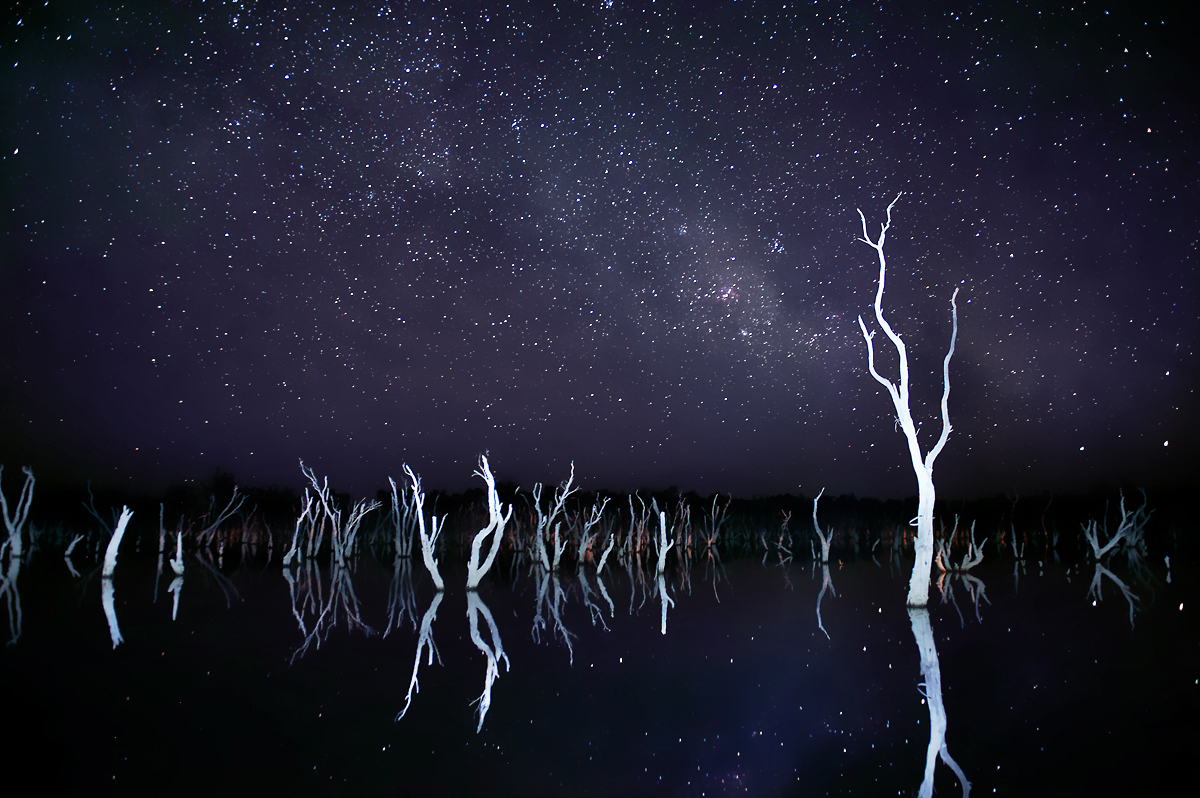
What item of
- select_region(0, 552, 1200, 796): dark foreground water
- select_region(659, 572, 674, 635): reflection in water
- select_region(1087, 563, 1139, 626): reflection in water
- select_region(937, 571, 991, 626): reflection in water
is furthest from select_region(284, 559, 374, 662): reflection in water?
select_region(1087, 563, 1139, 626): reflection in water

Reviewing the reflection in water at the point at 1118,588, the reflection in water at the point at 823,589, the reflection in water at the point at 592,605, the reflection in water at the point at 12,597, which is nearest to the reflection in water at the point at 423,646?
the reflection in water at the point at 592,605

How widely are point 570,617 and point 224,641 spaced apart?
5.04 meters

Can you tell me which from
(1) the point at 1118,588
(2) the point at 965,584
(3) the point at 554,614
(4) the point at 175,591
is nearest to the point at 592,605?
(3) the point at 554,614

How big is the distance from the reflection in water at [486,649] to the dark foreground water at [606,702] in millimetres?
47

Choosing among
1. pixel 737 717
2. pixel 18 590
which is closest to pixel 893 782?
pixel 737 717

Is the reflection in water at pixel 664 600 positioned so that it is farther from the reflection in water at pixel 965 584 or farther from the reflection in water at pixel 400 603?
the reflection in water at pixel 965 584

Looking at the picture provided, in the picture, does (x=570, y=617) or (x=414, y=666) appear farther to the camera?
(x=570, y=617)

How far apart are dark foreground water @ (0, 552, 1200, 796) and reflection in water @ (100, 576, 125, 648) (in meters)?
0.15

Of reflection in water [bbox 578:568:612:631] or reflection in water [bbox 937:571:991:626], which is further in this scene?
reflection in water [bbox 937:571:991:626]

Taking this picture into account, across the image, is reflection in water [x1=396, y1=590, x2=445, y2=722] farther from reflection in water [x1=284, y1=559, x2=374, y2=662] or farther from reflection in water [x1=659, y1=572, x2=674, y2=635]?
reflection in water [x1=659, y1=572, x2=674, y2=635]

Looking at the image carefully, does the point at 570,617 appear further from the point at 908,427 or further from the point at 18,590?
the point at 18,590

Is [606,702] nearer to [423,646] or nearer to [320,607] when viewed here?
[423,646]

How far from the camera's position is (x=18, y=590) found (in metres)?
13.7

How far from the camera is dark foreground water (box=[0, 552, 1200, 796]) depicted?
143 inches
